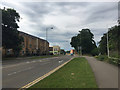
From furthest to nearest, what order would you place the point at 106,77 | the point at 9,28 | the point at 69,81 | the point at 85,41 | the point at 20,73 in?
the point at 85,41, the point at 9,28, the point at 20,73, the point at 106,77, the point at 69,81

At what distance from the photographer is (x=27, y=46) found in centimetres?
5881

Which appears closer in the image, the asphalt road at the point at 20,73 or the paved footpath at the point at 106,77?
the paved footpath at the point at 106,77

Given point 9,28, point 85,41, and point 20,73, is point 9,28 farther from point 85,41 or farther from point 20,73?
point 85,41

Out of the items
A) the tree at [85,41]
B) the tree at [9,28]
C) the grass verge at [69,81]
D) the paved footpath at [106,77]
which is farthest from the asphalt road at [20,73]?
the tree at [85,41]

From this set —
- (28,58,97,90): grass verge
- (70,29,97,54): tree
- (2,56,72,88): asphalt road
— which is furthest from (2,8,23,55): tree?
(70,29,97,54): tree

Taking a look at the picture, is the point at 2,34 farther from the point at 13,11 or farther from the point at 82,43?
the point at 82,43

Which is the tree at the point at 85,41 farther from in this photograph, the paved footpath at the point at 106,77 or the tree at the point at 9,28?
the paved footpath at the point at 106,77

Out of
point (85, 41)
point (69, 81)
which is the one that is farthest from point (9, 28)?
point (85, 41)

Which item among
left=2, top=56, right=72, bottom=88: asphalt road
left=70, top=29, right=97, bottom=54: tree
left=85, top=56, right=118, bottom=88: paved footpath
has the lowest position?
left=2, top=56, right=72, bottom=88: asphalt road

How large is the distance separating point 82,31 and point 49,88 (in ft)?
237

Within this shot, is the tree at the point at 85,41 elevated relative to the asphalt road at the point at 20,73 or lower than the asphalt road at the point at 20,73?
elevated

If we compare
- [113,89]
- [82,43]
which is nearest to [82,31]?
[82,43]

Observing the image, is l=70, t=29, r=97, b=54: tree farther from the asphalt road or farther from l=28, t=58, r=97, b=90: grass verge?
l=28, t=58, r=97, b=90: grass verge

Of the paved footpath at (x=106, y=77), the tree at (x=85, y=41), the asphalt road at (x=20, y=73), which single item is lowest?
the asphalt road at (x=20, y=73)
